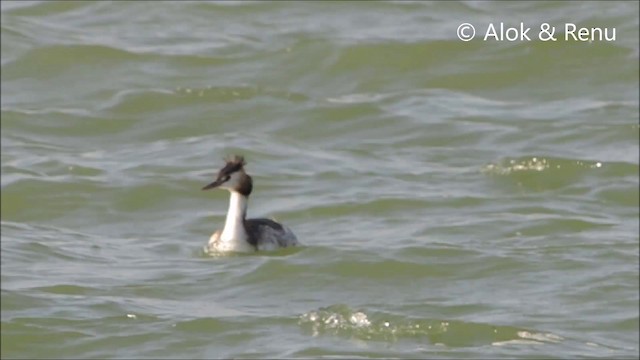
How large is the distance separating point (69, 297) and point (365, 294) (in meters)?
1.70

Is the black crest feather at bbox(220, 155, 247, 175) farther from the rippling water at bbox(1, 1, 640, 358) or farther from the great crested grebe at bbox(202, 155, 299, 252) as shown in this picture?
the rippling water at bbox(1, 1, 640, 358)

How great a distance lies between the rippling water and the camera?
11.1 metres

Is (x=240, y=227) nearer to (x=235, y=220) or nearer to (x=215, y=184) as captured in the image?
(x=235, y=220)

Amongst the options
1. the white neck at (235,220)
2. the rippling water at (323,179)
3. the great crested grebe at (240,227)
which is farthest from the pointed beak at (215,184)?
the rippling water at (323,179)

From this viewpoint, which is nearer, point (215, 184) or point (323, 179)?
point (215, 184)

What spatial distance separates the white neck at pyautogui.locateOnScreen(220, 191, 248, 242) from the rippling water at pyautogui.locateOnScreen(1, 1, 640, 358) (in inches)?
7.4

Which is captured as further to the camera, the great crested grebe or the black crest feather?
the black crest feather

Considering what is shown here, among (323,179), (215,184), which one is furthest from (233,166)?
(323,179)

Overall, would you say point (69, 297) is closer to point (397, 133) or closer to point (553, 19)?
point (397, 133)

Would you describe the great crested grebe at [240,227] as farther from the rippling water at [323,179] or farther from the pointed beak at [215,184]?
the rippling water at [323,179]

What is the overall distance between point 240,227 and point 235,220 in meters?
0.08

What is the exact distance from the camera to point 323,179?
15.0m

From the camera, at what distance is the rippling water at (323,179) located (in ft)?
36.5

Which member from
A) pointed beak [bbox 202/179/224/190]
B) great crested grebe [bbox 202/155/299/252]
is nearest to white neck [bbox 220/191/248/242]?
great crested grebe [bbox 202/155/299/252]
